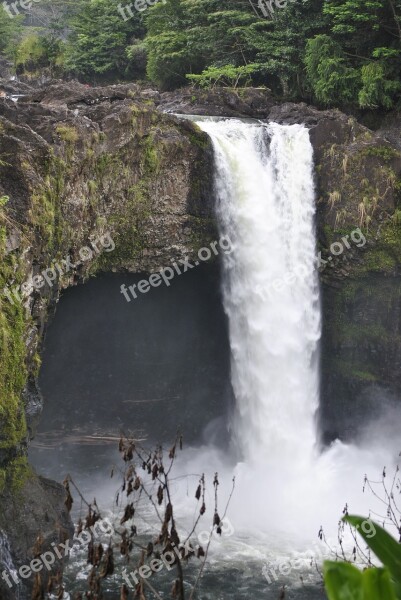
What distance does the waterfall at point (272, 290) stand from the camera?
14.3 m

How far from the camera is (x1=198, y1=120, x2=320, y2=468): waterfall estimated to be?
14.3 metres

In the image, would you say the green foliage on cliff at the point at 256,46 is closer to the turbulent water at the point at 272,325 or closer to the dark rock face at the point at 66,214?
the turbulent water at the point at 272,325

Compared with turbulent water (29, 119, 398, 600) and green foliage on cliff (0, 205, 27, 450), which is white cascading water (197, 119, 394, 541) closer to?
turbulent water (29, 119, 398, 600)

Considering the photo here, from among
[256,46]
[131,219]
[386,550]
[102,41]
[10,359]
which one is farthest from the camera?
[102,41]

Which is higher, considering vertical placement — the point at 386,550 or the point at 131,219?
the point at 131,219

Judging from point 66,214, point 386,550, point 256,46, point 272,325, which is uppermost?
point 256,46

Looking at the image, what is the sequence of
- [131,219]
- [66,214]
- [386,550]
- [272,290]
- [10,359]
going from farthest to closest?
[272,290] → [131,219] → [66,214] → [10,359] → [386,550]

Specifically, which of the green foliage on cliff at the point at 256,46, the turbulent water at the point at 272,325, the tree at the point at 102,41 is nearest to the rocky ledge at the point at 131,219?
the turbulent water at the point at 272,325

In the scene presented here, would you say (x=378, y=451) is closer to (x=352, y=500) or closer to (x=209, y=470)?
(x=352, y=500)

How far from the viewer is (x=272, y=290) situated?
48.2 feet

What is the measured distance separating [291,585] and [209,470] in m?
5.15

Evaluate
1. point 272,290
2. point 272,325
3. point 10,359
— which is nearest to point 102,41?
point 272,290

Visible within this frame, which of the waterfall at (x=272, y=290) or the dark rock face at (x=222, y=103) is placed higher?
the dark rock face at (x=222, y=103)

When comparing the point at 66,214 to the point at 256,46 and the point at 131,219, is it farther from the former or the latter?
the point at 256,46
